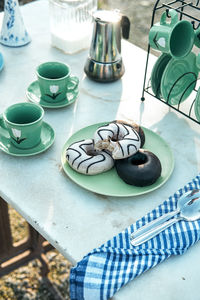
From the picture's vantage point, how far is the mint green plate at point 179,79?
1.08 m

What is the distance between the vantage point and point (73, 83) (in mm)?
1176

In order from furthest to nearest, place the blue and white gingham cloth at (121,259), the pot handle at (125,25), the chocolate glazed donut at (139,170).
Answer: the pot handle at (125,25) → the chocolate glazed donut at (139,170) → the blue and white gingham cloth at (121,259)

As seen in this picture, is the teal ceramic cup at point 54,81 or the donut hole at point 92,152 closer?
the donut hole at point 92,152

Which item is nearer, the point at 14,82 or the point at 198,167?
the point at 198,167

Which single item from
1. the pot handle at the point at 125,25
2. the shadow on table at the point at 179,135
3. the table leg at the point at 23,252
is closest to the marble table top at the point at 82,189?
the shadow on table at the point at 179,135

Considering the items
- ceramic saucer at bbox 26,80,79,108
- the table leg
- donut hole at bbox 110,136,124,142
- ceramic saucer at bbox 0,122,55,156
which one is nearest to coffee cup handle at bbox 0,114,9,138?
ceramic saucer at bbox 0,122,55,156

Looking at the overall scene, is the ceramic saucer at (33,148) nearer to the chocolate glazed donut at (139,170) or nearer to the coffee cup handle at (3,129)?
the coffee cup handle at (3,129)

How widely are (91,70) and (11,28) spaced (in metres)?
0.32

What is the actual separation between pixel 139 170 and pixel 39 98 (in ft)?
1.29

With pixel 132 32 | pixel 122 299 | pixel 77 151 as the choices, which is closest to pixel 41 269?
pixel 77 151

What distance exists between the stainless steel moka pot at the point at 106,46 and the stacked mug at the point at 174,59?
143 millimetres

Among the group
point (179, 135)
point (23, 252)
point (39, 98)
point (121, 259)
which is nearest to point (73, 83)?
point (39, 98)

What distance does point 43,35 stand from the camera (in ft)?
4.67

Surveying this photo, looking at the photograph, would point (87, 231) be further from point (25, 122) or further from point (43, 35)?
point (43, 35)
